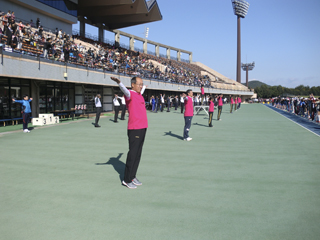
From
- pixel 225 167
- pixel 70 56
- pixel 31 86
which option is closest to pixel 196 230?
pixel 225 167

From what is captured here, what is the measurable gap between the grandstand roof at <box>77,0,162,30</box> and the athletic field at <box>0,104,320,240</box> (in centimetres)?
3009

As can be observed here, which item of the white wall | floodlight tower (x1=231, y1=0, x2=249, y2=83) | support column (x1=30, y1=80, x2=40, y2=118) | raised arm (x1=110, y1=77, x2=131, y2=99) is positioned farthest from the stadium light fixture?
raised arm (x1=110, y1=77, x2=131, y2=99)

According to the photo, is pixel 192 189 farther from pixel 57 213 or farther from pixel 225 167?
pixel 57 213

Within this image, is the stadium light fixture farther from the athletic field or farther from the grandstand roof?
the athletic field

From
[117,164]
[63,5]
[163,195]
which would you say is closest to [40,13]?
[63,5]

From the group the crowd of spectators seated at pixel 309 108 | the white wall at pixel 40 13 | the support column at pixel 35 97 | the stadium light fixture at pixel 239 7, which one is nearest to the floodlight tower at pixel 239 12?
the stadium light fixture at pixel 239 7

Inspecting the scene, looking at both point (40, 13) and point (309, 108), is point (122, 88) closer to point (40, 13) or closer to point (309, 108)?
point (309, 108)

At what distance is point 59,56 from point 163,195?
56.1ft

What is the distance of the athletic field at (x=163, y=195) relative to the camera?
359 centimetres

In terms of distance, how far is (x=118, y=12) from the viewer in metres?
37.8

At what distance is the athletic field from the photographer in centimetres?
359

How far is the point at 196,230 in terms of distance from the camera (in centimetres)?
357

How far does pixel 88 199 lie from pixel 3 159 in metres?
4.45

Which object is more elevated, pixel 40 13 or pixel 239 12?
pixel 239 12
